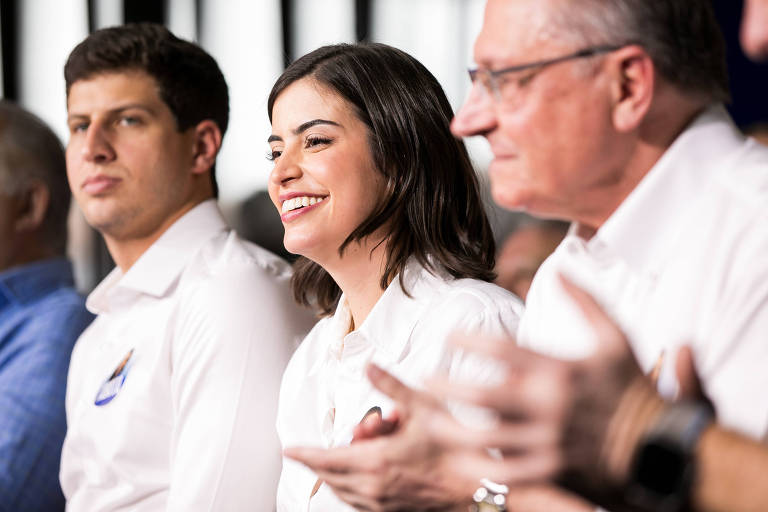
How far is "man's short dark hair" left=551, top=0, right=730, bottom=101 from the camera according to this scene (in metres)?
1.10

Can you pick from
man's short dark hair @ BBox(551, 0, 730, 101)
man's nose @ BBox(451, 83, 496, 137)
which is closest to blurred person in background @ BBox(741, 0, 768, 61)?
man's short dark hair @ BBox(551, 0, 730, 101)

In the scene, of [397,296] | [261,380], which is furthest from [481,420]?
[261,380]

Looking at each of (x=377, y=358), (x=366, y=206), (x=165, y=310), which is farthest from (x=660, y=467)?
(x=165, y=310)

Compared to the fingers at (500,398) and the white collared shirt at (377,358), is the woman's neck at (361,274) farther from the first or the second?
the fingers at (500,398)

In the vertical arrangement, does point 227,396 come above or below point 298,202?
below

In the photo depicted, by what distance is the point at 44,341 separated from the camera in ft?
7.98

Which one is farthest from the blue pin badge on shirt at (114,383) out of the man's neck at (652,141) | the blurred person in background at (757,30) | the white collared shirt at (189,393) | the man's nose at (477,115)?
the blurred person in background at (757,30)

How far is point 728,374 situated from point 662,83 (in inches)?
14.4

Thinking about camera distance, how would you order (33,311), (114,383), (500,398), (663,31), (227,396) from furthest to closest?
(33,311) → (114,383) → (227,396) → (663,31) → (500,398)

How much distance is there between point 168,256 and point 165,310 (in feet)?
0.60

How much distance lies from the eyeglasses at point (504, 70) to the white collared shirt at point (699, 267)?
15 centimetres

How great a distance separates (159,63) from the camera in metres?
2.30

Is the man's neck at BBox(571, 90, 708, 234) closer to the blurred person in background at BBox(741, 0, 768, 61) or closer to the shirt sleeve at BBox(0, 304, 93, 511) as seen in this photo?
the blurred person in background at BBox(741, 0, 768, 61)

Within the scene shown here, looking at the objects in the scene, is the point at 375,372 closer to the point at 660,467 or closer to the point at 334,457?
the point at 334,457
